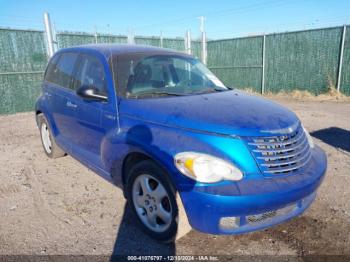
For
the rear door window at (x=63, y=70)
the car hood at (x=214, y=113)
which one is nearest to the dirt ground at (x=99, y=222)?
the car hood at (x=214, y=113)

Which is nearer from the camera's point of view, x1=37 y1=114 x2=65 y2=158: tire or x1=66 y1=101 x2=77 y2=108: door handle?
x1=66 y1=101 x2=77 y2=108: door handle

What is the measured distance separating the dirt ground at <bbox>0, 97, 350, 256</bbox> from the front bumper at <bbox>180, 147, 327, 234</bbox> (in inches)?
17.5

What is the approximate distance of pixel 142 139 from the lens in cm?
271

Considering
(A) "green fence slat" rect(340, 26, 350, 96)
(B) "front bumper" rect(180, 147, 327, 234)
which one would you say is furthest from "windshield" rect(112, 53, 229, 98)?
(A) "green fence slat" rect(340, 26, 350, 96)

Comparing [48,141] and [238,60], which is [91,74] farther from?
[238,60]

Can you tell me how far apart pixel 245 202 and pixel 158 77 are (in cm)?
192

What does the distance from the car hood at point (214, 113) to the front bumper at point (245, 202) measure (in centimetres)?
44

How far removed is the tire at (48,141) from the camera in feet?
16.5

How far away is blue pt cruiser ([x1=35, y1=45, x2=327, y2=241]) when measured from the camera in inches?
91.1

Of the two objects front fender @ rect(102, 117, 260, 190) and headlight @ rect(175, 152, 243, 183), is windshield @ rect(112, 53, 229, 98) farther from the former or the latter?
headlight @ rect(175, 152, 243, 183)

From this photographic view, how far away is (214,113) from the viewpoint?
2.69 m

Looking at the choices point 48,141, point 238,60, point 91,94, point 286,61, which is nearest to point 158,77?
point 91,94

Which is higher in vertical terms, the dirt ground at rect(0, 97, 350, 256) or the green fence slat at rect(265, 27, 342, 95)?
the green fence slat at rect(265, 27, 342, 95)

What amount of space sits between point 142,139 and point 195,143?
0.56 meters
